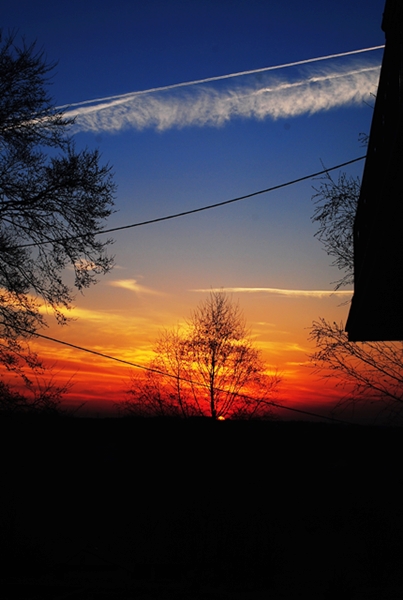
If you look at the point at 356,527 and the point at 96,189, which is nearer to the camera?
the point at 96,189

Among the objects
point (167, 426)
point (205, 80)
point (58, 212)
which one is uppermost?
point (205, 80)

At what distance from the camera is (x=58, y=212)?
13977 mm

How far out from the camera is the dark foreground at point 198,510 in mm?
11836

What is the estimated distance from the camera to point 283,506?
23.0 metres

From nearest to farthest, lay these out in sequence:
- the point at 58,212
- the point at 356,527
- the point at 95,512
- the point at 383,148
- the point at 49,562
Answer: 1. the point at 383,148
2. the point at 49,562
3. the point at 58,212
4. the point at 356,527
5. the point at 95,512

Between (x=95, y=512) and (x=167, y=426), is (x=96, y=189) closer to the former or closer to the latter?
(x=95, y=512)

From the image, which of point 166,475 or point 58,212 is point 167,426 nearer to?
point 166,475

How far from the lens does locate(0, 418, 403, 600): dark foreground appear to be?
1184 cm

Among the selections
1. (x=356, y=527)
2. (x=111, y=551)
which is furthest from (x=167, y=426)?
(x=111, y=551)

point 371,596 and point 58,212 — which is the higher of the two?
point 58,212

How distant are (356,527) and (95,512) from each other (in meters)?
9.63

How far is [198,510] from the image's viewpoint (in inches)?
564

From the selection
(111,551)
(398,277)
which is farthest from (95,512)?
(398,277)

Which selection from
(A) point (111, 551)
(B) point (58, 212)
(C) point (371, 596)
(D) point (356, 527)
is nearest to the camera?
(C) point (371, 596)
